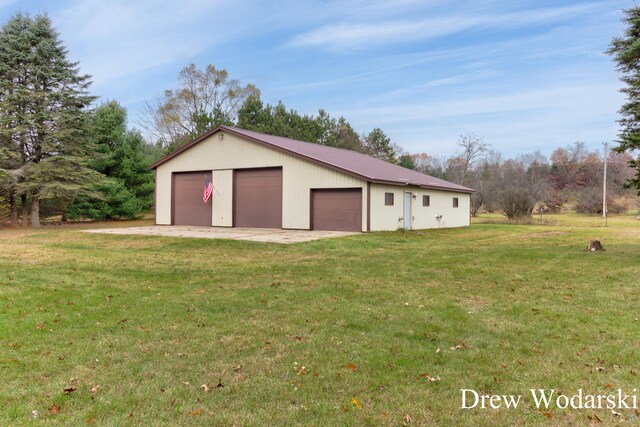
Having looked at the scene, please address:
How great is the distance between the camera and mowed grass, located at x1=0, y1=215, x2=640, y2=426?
290 cm

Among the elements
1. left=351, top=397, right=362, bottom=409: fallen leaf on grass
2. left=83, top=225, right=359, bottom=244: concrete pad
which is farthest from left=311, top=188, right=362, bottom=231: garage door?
left=351, top=397, right=362, bottom=409: fallen leaf on grass

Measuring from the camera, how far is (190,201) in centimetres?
2317

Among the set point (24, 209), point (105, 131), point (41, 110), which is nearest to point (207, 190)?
point (41, 110)

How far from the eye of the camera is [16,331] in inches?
173

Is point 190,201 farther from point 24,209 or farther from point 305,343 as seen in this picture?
point 305,343

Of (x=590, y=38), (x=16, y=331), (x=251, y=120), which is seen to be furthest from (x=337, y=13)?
(x=251, y=120)

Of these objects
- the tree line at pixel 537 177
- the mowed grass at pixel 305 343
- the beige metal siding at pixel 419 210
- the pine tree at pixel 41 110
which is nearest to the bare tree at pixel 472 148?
the tree line at pixel 537 177

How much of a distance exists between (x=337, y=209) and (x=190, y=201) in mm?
9155

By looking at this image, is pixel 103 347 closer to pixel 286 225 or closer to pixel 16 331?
pixel 16 331

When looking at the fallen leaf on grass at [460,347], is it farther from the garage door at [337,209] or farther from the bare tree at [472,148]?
the bare tree at [472,148]

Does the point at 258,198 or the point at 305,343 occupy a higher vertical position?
the point at 258,198

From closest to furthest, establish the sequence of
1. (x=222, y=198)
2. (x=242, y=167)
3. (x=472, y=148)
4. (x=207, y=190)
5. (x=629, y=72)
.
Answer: (x=629, y=72), (x=242, y=167), (x=222, y=198), (x=207, y=190), (x=472, y=148)

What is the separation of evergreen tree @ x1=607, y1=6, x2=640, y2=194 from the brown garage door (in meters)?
13.8

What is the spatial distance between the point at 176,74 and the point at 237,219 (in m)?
25.4
